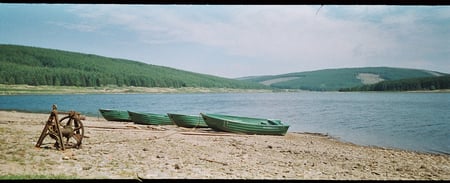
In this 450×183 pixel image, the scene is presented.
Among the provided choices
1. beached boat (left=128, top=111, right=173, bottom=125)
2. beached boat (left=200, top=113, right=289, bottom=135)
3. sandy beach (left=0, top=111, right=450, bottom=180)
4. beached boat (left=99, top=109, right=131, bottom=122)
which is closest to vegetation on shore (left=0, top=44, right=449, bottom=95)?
beached boat (left=99, top=109, right=131, bottom=122)

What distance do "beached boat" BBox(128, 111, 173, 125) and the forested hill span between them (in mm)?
112019

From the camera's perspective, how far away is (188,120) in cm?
2417

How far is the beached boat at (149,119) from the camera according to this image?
25.9m

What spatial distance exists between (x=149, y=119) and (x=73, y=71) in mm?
132804

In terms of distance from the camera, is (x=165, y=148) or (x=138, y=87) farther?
(x=138, y=87)

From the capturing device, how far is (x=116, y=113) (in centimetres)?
2997

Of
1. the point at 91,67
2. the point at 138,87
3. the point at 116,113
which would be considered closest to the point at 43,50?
the point at 91,67

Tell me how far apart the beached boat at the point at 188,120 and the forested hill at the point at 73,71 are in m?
116

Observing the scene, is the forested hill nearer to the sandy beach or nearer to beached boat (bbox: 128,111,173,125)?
beached boat (bbox: 128,111,173,125)

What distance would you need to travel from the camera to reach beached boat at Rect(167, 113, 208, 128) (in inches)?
951

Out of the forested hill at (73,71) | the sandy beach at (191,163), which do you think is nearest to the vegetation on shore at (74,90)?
the forested hill at (73,71)

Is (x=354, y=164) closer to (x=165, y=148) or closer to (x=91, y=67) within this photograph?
(x=165, y=148)

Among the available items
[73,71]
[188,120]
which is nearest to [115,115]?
[188,120]

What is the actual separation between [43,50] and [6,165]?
179 m
